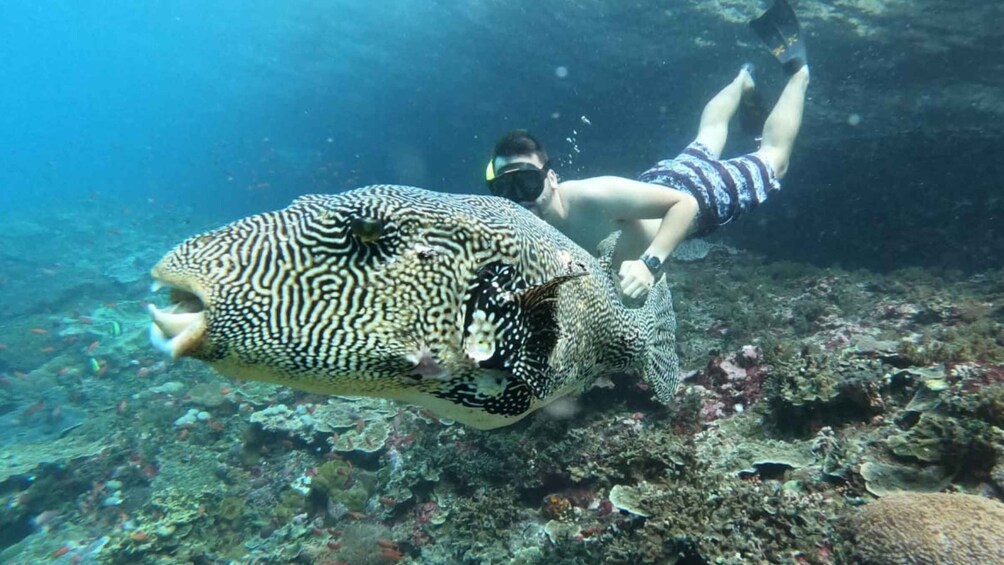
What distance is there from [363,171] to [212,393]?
64.0m

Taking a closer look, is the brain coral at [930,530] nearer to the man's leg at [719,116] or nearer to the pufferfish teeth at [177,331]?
the pufferfish teeth at [177,331]

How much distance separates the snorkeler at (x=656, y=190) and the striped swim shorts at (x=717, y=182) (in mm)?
16

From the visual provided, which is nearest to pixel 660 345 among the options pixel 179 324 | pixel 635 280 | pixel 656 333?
pixel 656 333

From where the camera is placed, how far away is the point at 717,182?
8406 millimetres

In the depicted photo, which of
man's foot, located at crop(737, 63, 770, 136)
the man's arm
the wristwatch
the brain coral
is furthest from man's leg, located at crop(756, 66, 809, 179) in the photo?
the brain coral

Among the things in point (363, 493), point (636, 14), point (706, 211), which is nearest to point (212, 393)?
point (363, 493)

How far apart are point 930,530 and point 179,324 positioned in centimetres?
458

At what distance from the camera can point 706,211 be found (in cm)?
814

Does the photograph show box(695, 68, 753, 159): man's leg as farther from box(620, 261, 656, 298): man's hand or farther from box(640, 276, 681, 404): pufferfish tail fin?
box(640, 276, 681, 404): pufferfish tail fin

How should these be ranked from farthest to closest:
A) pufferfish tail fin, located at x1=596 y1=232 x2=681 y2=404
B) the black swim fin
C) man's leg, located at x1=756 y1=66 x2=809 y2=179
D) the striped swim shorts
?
the black swim fin → man's leg, located at x1=756 y1=66 x2=809 y2=179 → the striped swim shorts → pufferfish tail fin, located at x1=596 y1=232 x2=681 y2=404

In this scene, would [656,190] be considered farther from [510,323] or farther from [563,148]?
[563,148]

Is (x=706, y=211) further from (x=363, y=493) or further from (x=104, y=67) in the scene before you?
(x=104, y=67)

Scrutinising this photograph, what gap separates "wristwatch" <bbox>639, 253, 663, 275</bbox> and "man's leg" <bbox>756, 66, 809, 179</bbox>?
4.94 meters

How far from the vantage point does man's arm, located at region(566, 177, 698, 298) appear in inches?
255
